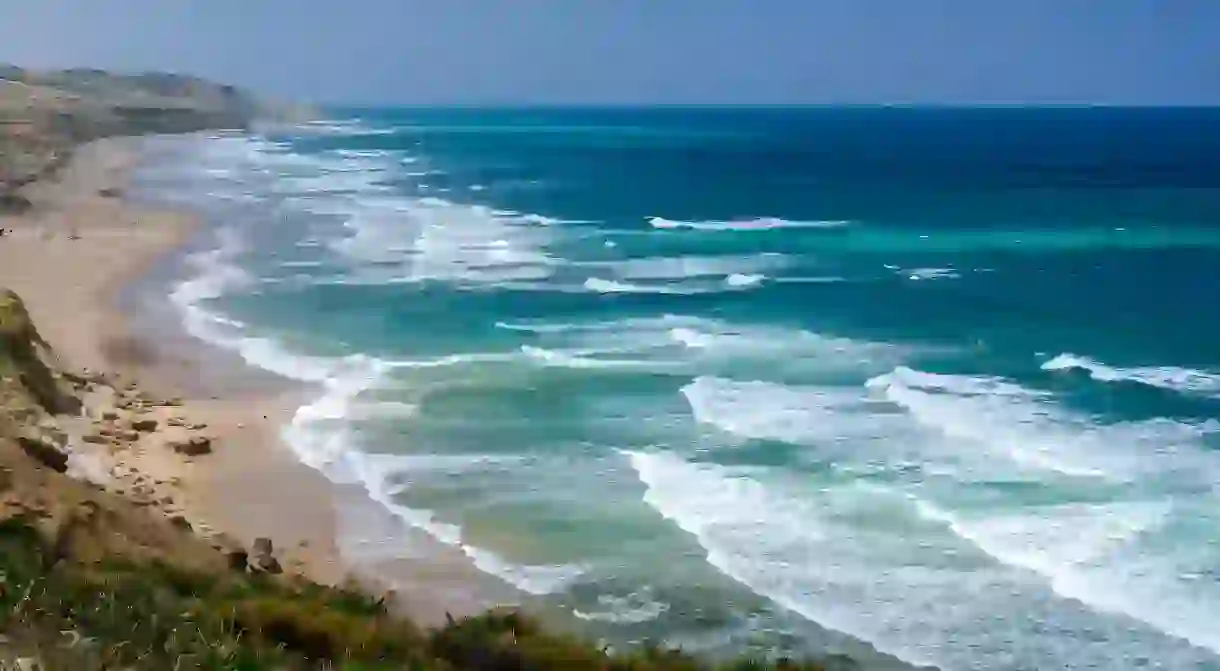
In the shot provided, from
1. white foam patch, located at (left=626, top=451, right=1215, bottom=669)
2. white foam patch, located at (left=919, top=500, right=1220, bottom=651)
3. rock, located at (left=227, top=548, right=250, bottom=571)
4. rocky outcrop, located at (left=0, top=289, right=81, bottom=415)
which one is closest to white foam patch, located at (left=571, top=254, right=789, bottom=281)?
rocky outcrop, located at (left=0, top=289, right=81, bottom=415)

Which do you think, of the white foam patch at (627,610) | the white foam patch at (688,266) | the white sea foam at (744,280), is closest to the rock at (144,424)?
the white foam patch at (627,610)

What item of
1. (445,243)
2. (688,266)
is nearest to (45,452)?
(688,266)

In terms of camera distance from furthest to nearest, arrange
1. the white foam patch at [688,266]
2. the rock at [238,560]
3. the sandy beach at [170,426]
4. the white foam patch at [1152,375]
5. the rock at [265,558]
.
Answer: the white foam patch at [688,266], the white foam patch at [1152,375], the sandy beach at [170,426], the rock at [265,558], the rock at [238,560]

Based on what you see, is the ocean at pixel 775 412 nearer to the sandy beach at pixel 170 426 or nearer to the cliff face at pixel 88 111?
the sandy beach at pixel 170 426

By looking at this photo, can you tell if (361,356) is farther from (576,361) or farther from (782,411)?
(782,411)

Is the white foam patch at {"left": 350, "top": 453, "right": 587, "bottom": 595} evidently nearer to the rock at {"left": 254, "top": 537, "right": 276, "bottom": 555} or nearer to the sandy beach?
the sandy beach

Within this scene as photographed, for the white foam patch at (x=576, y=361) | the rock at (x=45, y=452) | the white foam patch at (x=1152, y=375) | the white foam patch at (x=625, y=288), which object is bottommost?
the white foam patch at (x=576, y=361)
